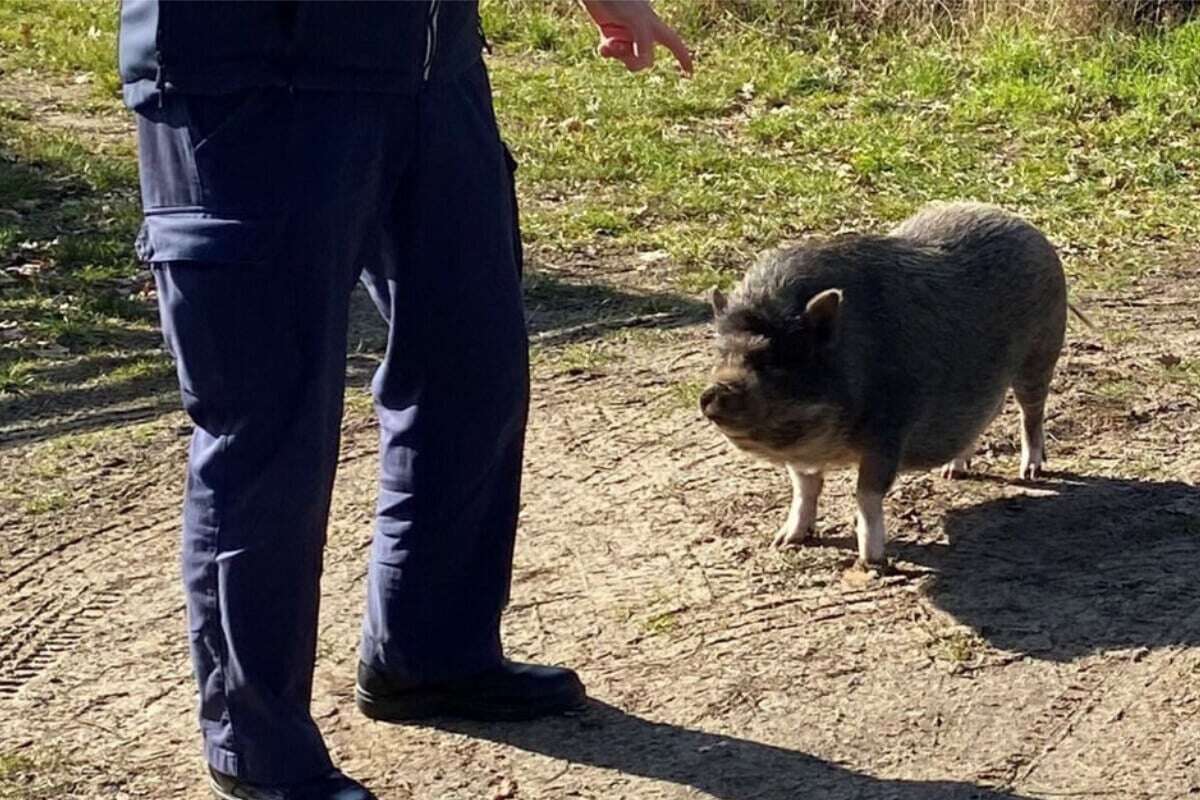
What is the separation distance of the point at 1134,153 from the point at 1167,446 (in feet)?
11.4

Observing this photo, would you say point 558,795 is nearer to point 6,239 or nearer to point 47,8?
point 6,239

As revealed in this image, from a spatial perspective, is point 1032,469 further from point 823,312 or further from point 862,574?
point 823,312

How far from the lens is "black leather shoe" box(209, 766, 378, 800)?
13.2 ft

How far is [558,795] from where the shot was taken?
4297mm

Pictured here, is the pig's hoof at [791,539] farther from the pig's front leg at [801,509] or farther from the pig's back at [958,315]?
the pig's back at [958,315]

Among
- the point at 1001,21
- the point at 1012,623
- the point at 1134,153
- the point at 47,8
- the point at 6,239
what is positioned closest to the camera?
the point at 1012,623

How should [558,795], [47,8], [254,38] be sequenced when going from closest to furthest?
[254,38], [558,795], [47,8]

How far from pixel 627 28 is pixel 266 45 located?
35.0 inches

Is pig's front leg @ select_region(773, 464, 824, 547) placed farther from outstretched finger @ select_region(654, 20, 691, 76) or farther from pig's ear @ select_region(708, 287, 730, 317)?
outstretched finger @ select_region(654, 20, 691, 76)

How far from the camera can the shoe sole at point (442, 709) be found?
4559 millimetres

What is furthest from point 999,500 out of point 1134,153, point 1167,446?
point 1134,153

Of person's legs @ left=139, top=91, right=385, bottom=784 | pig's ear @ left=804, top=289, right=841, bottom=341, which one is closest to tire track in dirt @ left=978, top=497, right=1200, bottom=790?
pig's ear @ left=804, top=289, right=841, bottom=341

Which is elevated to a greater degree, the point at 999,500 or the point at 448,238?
the point at 448,238

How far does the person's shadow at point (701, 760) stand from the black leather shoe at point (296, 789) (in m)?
0.49
